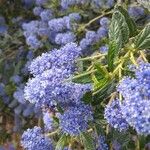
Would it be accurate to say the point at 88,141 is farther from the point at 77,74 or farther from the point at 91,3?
the point at 91,3

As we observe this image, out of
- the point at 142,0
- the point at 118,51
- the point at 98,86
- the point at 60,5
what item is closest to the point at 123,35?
the point at 118,51

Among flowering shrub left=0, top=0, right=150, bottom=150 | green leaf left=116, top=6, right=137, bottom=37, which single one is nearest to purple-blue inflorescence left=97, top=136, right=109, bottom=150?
flowering shrub left=0, top=0, right=150, bottom=150

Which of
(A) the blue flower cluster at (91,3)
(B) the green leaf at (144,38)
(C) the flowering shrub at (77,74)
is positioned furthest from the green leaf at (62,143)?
(A) the blue flower cluster at (91,3)

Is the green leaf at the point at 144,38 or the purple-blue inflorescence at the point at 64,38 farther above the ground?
the green leaf at the point at 144,38

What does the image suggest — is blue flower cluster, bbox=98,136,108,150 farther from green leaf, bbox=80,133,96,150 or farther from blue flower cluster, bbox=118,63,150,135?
blue flower cluster, bbox=118,63,150,135

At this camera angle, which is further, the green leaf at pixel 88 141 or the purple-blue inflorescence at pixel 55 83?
the green leaf at pixel 88 141

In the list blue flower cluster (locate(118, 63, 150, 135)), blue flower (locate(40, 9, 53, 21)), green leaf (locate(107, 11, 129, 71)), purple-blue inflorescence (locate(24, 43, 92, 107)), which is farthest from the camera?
blue flower (locate(40, 9, 53, 21))

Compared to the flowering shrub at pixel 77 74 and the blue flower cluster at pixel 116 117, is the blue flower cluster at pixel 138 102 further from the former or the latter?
the blue flower cluster at pixel 116 117

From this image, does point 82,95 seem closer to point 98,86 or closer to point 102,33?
point 98,86

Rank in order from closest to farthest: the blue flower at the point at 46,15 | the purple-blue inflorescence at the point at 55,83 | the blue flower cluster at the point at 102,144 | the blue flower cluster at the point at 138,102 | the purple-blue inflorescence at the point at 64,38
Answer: the blue flower cluster at the point at 138,102, the purple-blue inflorescence at the point at 55,83, the blue flower cluster at the point at 102,144, the purple-blue inflorescence at the point at 64,38, the blue flower at the point at 46,15
